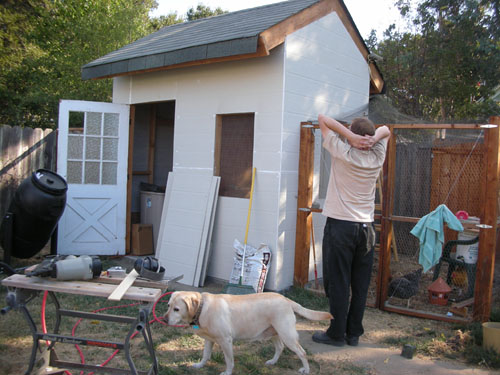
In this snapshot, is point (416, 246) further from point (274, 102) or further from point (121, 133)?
point (121, 133)

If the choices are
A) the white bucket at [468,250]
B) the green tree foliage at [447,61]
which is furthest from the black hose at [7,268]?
the green tree foliage at [447,61]

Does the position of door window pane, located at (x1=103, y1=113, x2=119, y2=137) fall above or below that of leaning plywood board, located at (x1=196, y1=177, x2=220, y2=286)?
above

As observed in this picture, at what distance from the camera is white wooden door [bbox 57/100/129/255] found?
7.00 m

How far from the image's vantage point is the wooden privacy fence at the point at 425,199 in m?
4.68

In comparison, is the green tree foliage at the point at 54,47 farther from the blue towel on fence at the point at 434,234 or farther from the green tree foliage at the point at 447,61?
the blue towel on fence at the point at 434,234

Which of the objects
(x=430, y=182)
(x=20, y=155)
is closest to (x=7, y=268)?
(x=20, y=155)

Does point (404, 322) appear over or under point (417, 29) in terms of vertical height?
under

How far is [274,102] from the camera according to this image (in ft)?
18.6

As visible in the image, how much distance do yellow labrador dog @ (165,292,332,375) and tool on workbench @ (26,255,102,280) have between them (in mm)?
613

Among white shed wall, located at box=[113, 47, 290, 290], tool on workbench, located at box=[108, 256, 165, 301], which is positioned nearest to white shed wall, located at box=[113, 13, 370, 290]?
white shed wall, located at box=[113, 47, 290, 290]

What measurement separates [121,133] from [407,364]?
18.1 ft

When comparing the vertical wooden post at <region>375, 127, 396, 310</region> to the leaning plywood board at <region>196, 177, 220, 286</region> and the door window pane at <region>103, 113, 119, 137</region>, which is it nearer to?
the leaning plywood board at <region>196, 177, 220, 286</region>

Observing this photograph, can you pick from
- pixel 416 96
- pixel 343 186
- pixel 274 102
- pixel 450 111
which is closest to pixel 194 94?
pixel 274 102

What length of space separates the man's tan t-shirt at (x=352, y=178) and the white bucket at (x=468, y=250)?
7.14 feet
